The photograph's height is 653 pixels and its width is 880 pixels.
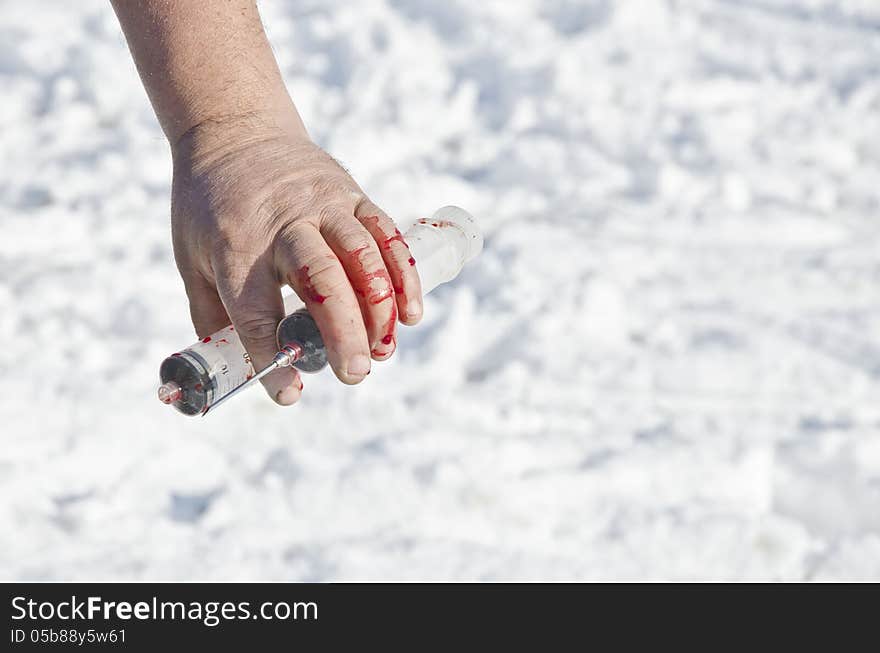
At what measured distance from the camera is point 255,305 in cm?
113

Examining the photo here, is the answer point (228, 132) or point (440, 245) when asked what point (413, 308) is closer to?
point (440, 245)

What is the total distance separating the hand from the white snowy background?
93 centimetres

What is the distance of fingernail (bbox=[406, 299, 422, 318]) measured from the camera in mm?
1140

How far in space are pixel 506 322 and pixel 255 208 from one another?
4.88 feet

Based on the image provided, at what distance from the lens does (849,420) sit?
92.4 inches

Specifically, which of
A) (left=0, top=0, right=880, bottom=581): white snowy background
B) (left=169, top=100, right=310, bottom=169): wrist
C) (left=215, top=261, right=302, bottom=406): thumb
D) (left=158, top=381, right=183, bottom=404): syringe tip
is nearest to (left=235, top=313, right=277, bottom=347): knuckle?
(left=215, top=261, right=302, bottom=406): thumb

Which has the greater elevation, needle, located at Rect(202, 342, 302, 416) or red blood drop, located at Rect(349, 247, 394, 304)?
red blood drop, located at Rect(349, 247, 394, 304)

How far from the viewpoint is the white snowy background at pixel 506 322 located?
204 centimetres

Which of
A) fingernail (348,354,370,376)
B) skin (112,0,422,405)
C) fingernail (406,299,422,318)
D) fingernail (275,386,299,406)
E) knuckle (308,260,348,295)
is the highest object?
skin (112,0,422,405)

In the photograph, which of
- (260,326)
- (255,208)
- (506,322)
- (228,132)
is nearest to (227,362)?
(260,326)

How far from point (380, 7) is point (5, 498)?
2.54m

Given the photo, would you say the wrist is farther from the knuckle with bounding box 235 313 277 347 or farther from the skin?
the knuckle with bounding box 235 313 277 347
